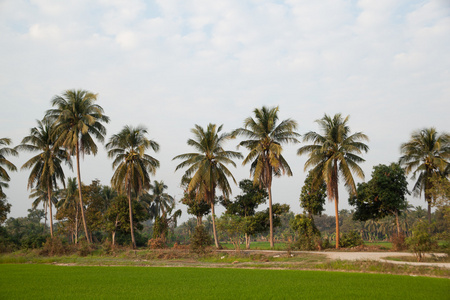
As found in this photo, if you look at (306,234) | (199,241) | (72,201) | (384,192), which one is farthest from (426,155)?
(72,201)

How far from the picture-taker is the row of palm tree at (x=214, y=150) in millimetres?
29641

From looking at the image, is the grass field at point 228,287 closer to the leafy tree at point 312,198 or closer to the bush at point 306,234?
the bush at point 306,234

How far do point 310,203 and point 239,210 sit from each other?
24.2 feet

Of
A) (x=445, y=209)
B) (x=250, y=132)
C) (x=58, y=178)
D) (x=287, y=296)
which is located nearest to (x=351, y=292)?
(x=287, y=296)

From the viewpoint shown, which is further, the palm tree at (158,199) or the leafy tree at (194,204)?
the palm tree at (158,199)

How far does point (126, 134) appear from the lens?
36.2m

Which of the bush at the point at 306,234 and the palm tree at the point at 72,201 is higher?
the palm tree at the point at 72,201

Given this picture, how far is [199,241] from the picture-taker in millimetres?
26188

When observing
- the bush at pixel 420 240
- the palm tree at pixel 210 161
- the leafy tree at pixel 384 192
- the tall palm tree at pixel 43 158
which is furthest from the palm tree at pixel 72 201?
the bush at pixel 420 240

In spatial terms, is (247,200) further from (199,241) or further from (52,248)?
(52,248)

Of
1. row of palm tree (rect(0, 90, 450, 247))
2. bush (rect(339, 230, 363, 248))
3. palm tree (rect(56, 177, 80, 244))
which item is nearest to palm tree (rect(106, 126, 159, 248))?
row of palm tree (rect(0, 90, 450, 247))

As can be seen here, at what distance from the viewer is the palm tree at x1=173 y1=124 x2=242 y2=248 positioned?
3266cm

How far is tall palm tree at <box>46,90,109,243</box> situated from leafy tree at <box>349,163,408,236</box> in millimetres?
25733

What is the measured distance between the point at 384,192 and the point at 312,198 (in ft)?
19.7
